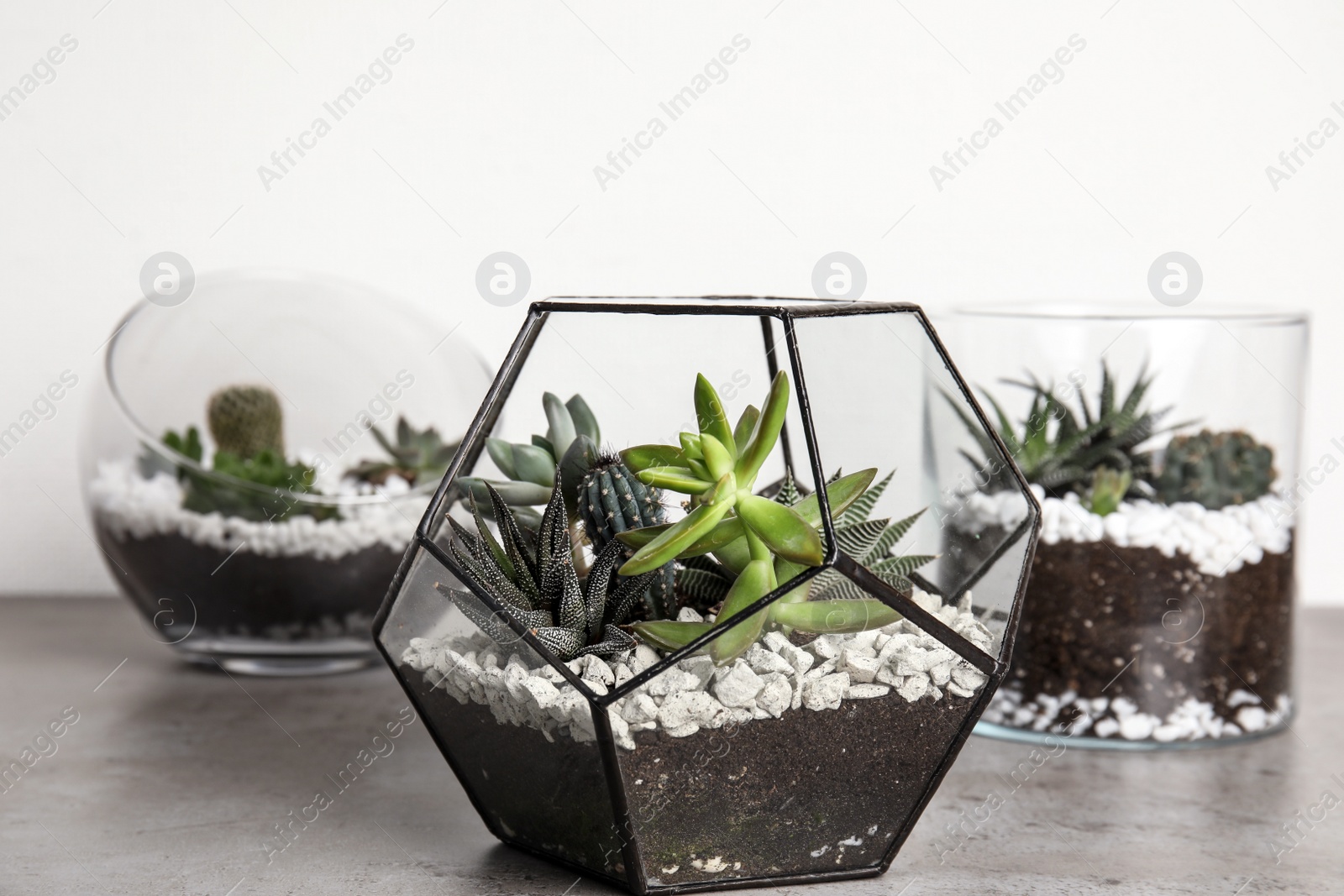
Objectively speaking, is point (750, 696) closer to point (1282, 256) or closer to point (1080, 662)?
point (1080, 662)

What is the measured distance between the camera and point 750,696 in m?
0.59

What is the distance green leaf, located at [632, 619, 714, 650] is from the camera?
0.58m

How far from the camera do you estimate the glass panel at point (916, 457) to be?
2.25 feet

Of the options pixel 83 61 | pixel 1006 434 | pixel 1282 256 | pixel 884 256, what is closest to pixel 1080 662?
pixel 1006 434

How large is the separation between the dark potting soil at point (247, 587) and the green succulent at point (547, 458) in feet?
1.29

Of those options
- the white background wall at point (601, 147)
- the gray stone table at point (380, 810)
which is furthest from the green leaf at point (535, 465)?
the white background wall at point (601, 147)

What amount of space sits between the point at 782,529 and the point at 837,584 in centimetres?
4

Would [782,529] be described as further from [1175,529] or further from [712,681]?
[1175,529]

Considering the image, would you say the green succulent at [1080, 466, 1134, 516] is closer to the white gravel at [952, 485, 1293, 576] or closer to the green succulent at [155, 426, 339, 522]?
the white gravel at [952, 485, 1293, 576]

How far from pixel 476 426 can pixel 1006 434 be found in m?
0.44

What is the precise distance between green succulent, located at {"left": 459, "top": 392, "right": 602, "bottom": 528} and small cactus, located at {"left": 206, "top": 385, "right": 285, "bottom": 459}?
446 millimetres

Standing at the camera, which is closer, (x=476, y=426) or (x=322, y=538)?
(x=476, y=426)

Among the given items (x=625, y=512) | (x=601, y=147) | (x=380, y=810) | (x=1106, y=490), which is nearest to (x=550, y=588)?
(x=625, y=512)

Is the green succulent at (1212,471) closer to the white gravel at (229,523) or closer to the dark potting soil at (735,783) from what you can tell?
the dark potting soil at (735,783)
